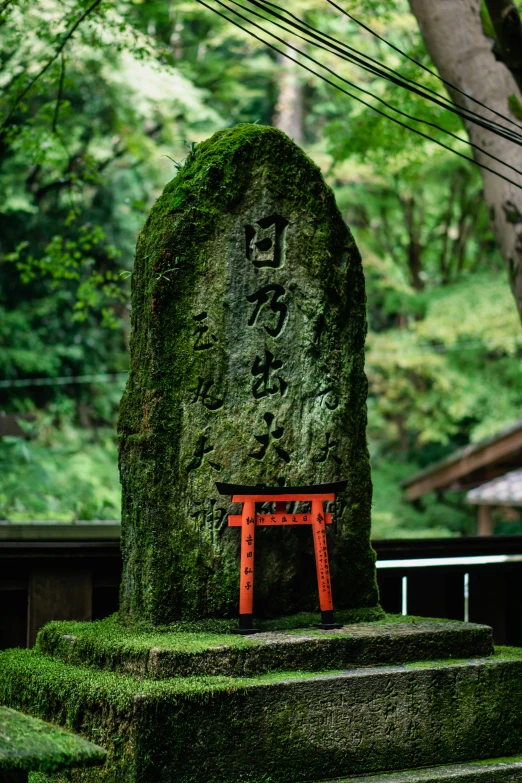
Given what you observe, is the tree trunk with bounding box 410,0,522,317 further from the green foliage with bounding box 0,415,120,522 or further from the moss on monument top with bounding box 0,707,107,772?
the green foliage with bounding box 0,415,120,522

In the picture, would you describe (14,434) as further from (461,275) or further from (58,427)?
(461,275)

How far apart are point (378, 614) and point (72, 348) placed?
1366 cm

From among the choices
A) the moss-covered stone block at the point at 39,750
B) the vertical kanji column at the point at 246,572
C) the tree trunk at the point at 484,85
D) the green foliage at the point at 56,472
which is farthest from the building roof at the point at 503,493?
the moss-covered stone block at the point at 39,750

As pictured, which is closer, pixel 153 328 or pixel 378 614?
pixel 153 328

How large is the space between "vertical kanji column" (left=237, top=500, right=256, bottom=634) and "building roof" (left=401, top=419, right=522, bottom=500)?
34.6 feet

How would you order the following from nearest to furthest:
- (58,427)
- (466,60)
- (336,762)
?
(336,762), (466,60), (58,427)

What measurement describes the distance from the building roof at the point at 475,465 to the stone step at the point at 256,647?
398 inches

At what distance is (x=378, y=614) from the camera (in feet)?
15.3

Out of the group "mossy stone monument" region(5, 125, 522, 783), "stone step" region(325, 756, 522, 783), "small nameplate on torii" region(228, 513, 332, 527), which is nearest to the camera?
"mossy stone monument" region(5, 125, 522, 783)

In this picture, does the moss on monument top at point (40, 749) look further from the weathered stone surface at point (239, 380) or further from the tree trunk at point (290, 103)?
the tree trunk at point (290, 103)

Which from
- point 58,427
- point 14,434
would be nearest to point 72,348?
point 58,427

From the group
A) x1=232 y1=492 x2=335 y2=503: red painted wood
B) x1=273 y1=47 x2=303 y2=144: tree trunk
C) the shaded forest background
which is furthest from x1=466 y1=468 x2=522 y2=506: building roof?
x1=273 y1=47 x2=303 y2=144: tree trunk

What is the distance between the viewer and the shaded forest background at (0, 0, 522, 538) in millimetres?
16219

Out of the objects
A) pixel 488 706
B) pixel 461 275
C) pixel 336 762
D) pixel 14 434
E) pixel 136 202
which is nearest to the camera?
pixel 336 762
